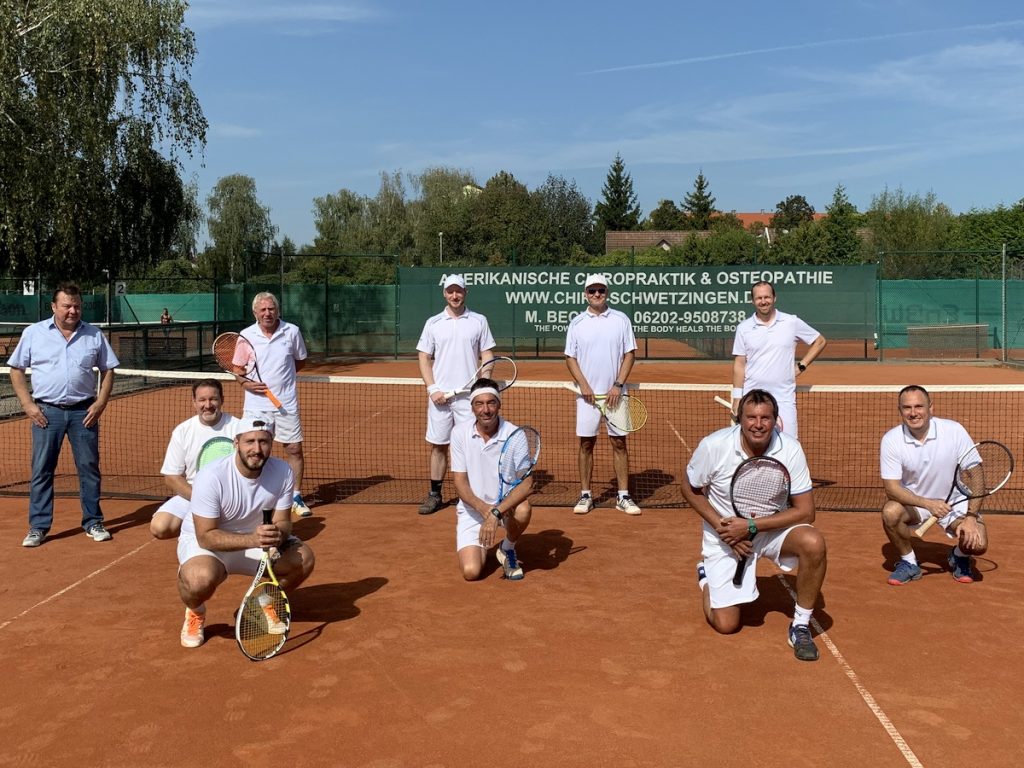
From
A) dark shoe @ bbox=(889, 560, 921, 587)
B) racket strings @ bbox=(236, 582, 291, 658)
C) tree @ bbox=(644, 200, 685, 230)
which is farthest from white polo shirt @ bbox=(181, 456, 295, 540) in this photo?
tree @ bbox=(644, 200, 685, 230)

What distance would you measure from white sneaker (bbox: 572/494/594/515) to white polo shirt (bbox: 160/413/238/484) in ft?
10.4

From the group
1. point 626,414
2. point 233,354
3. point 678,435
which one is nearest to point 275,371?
point 233,354

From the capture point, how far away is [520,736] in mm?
3994

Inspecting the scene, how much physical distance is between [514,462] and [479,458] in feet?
0.89

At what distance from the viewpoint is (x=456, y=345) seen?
795cm

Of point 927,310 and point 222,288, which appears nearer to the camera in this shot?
point 222,288

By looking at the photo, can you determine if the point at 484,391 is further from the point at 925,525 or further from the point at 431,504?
the point at 925,525

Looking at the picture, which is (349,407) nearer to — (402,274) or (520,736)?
(402,274)

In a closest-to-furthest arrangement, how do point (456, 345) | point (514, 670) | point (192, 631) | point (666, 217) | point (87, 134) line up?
point (514, 670), point (192, 631), point (456, 345), point (87, 134), point (666, 217)

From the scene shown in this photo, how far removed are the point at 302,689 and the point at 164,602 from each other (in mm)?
1743

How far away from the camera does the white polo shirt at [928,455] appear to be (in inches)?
238

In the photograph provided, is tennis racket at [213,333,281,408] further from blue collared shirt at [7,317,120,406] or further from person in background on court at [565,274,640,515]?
person in background on court at [565,274,640,515]

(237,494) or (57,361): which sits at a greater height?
(57,361)

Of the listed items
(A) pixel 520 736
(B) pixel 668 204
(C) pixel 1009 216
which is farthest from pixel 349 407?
(B) pixel 668 204
